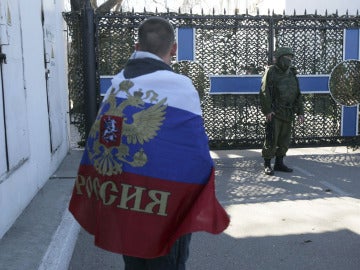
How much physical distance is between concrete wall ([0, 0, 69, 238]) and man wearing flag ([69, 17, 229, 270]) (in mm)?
1612

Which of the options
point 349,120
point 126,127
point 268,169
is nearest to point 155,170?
point 126,127

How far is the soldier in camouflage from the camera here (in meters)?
6.55

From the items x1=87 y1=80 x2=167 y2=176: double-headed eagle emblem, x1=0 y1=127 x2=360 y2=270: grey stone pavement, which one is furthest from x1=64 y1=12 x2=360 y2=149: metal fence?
x1=87 y1=80 x2=167 y2=176: double-headed eagle emblem

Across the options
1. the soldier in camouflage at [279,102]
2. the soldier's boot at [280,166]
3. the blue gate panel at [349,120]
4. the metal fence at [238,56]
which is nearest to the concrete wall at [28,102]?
the metal fence at [238,56]

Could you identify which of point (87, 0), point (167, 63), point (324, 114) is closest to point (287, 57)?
Result: point (324, 114)

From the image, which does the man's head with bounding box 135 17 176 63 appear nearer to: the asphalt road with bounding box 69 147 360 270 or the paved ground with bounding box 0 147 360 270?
the paved ground with bounding box 0 147 360 270

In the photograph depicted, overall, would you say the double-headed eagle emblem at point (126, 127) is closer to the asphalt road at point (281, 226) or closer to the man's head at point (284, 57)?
the asphalt road at point (281, 226)

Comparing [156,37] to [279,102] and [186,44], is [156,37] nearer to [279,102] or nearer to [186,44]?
[279,102]

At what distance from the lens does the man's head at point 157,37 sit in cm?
222

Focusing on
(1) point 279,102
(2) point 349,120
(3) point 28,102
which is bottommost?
(2) point 349,120

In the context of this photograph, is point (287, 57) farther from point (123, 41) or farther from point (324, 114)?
point (123, 41)

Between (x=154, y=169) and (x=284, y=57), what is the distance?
4.82 metres

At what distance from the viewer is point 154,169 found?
2086 millimetres

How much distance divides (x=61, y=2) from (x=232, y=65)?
2.86 m
